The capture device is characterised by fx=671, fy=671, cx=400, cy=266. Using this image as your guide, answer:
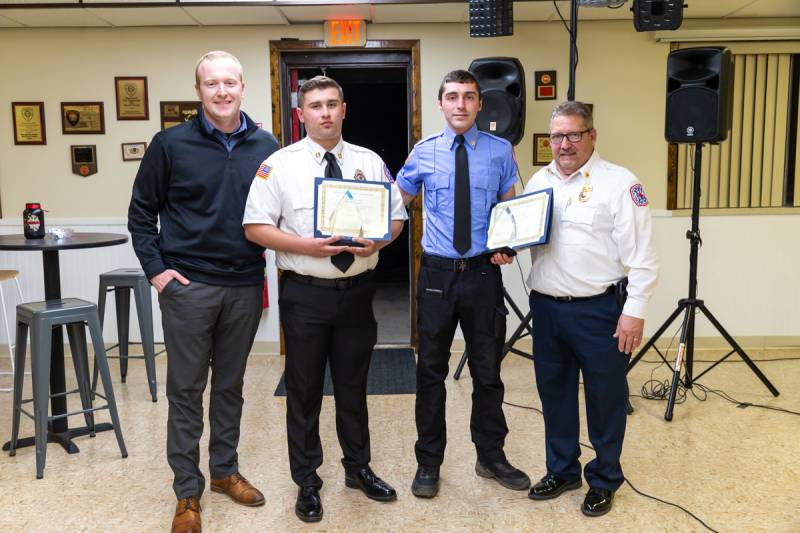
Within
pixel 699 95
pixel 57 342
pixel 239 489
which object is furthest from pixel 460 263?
pixel 57 342

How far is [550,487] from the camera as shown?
2.54 metres

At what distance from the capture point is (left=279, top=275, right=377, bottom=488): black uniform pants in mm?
2350

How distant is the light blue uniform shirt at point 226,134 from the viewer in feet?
7.73

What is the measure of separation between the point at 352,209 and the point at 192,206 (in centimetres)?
56

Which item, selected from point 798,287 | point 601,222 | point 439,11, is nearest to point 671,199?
point 798,287

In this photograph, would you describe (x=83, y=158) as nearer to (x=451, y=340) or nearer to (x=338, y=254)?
(x=338, y=254)

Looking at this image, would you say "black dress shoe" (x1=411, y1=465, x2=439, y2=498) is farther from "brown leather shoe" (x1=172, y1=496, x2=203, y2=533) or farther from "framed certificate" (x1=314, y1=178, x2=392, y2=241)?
"framed certificate" (x1=314, y1=178, x2=392, y2=241)

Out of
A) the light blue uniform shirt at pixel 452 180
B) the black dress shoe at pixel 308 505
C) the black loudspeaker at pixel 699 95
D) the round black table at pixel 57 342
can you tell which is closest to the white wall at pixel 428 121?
the black loudspeaker at pixel 699 95

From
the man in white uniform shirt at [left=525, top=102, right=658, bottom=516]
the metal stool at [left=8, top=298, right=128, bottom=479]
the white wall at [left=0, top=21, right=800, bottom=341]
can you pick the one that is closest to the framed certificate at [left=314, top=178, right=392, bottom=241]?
the man in white uniform shirt at [left=525, top=102, right=658, bottom=516]

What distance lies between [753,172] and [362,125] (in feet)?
14.0

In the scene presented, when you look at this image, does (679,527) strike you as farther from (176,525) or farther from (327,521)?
(176,525)

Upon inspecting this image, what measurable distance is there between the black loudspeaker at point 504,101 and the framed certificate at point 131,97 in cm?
228

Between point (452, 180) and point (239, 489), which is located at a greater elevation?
point (452, 180)

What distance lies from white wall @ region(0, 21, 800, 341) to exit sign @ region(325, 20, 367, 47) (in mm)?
95
